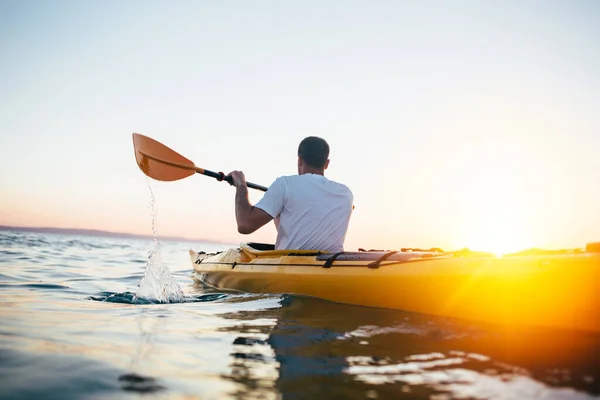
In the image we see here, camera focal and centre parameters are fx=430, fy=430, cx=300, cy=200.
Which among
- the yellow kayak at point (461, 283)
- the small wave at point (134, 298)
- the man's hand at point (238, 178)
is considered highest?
the man's hand at point (238, 178)

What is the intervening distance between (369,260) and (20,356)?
2522mm

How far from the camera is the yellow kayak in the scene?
257cm

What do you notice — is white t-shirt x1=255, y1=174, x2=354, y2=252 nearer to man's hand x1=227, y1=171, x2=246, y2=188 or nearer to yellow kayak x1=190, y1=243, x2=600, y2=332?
yellow kayak x1=190, y1=243, x2=600, y2=332

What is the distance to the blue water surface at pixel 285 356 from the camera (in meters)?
1.74

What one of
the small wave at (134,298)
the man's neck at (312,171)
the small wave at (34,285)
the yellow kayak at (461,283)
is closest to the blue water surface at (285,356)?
the yellow kayak at (461,283)

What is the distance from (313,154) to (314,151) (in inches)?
1.3

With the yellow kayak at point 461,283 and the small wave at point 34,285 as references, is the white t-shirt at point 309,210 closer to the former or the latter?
the yellow kayak at point 461,283

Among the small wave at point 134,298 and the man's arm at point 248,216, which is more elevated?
the man's arm at point 248,216

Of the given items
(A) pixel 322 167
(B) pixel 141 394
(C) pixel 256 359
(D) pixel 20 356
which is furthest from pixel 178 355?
(A) pixel 322 167

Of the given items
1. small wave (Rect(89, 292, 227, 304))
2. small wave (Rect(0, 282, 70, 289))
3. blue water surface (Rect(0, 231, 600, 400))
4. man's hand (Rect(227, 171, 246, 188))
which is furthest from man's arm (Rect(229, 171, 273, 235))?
small wave (Rect(0, 282, 70, 289))

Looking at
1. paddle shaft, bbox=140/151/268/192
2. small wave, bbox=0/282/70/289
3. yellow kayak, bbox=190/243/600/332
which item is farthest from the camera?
paddle shaft, bbox=140/151/268/192

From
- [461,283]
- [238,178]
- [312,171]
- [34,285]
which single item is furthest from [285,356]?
[34,285]

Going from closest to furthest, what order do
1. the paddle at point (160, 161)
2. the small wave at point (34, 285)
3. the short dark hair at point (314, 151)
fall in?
the short dark hair at point (314, 151)
the small wave at point (34, 285)
the paddle at point (160, 161)

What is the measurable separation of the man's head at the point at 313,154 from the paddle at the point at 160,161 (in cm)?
217
